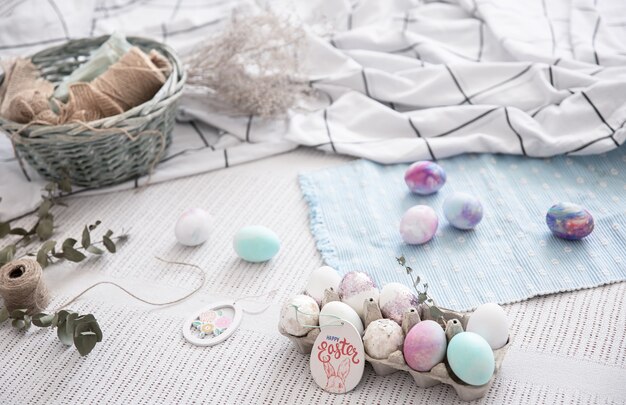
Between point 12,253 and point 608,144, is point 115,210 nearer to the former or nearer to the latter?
point 12,253

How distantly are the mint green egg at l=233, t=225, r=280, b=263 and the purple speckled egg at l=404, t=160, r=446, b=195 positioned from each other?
332 mm

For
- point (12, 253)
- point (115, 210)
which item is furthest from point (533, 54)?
point (12, 253)

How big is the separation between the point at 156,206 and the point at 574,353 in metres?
0.91

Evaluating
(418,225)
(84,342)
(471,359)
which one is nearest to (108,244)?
(84,342)

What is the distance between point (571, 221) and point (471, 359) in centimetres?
44

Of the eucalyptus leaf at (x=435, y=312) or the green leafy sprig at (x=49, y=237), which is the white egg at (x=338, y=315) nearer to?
the eucalyptus leaf at (x=435, y=312)

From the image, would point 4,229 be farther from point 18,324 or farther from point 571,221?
point 571,221

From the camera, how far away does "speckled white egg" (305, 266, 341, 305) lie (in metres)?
1.15

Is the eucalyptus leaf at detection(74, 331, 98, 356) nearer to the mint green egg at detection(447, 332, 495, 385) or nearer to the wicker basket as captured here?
the wicker basket

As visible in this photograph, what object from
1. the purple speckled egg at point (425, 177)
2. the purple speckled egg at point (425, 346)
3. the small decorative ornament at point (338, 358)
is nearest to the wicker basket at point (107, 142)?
the purple speckled egg at point (425, 177)

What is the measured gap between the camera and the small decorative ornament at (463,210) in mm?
1354

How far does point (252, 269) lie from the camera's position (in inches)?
53.2

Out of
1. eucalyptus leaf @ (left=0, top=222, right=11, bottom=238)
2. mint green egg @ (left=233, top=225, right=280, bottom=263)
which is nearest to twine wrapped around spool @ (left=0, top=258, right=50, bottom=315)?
eucalyptus leaf @ (left=0, top=222, right=11, bottom=238)

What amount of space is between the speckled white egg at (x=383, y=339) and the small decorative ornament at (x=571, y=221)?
0.44m
